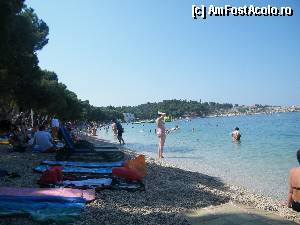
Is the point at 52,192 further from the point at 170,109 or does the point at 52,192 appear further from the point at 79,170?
the point at 170,109

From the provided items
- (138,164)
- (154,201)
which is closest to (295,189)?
(154,201)

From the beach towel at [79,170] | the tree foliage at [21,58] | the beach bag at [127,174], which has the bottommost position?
the beach towel at [79,170]

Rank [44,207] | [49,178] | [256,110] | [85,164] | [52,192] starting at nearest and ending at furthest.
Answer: [44,207], [52,192], [49,178], [85,164], [256,110]

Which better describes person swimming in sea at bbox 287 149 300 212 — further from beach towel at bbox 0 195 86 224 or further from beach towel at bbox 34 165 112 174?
beach towel at bbox 34 165 112 174

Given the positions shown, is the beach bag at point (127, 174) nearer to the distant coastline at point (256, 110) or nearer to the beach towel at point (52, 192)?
the beach towel at point (52, 192)

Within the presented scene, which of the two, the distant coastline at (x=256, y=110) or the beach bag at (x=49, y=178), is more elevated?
the distant coastline at (x=256, y=110)

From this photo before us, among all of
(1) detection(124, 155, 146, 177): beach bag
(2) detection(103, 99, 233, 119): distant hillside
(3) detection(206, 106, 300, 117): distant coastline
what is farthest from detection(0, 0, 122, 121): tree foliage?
(3) detection(206, 106, 300, 117): distant coastline

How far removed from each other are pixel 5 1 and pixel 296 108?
187m

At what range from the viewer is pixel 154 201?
266 inches

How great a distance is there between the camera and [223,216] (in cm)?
570

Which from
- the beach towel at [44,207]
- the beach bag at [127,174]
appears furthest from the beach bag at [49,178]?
the beach towel at [44,207]

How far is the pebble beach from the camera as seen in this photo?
545 cm

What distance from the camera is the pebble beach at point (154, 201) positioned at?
545 cm

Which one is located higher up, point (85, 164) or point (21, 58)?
point (21, 58)
